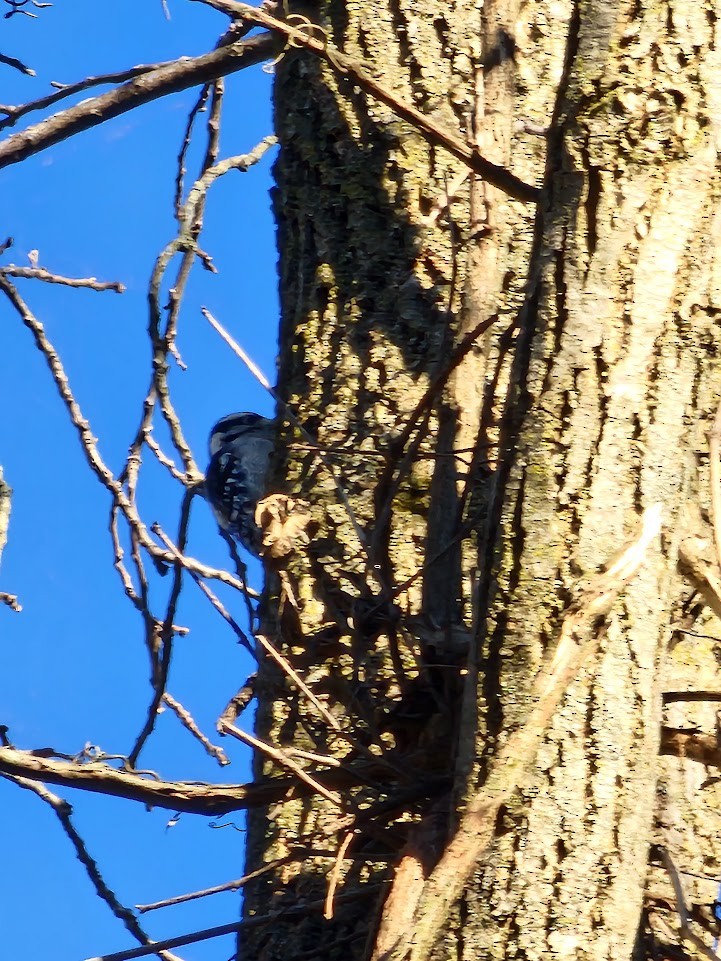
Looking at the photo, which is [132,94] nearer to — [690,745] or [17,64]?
[17,64]

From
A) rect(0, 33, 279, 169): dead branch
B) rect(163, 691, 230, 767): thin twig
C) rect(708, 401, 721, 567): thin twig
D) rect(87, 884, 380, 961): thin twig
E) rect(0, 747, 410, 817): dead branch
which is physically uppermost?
rect(0, 33, 279, 169): dead branch

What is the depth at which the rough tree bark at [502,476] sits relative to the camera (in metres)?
1.28

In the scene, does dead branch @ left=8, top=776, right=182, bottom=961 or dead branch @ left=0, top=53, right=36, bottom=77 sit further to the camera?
dead branch @ left=0, top=53, right=36, bottom=77

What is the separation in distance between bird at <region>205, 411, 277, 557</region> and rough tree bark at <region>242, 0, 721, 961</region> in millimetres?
1797

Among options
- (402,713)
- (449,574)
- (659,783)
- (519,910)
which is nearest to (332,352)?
Result: (449,574)

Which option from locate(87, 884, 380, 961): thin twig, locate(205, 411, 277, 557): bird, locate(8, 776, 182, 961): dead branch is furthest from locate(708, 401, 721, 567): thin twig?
locate(205, 411, 277, 557): bird

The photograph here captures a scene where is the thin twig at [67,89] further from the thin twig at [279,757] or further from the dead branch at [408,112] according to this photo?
the thin twig at [279,757]

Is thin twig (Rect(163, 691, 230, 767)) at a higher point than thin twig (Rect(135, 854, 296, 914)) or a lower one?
higher

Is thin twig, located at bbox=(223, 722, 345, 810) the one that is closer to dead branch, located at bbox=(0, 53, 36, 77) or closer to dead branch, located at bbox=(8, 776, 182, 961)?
dead branch, located at bbox=(8, 776, 182, 961)

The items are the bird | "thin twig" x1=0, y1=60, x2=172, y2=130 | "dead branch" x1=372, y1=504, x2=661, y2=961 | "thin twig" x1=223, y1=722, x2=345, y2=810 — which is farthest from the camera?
the bird

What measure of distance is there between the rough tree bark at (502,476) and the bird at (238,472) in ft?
5.90

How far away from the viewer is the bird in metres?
3.88

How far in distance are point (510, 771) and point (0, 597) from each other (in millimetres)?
1652

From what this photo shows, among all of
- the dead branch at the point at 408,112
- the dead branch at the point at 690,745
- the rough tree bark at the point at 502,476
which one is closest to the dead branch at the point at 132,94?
the rough tree bark at the point at 502,476
